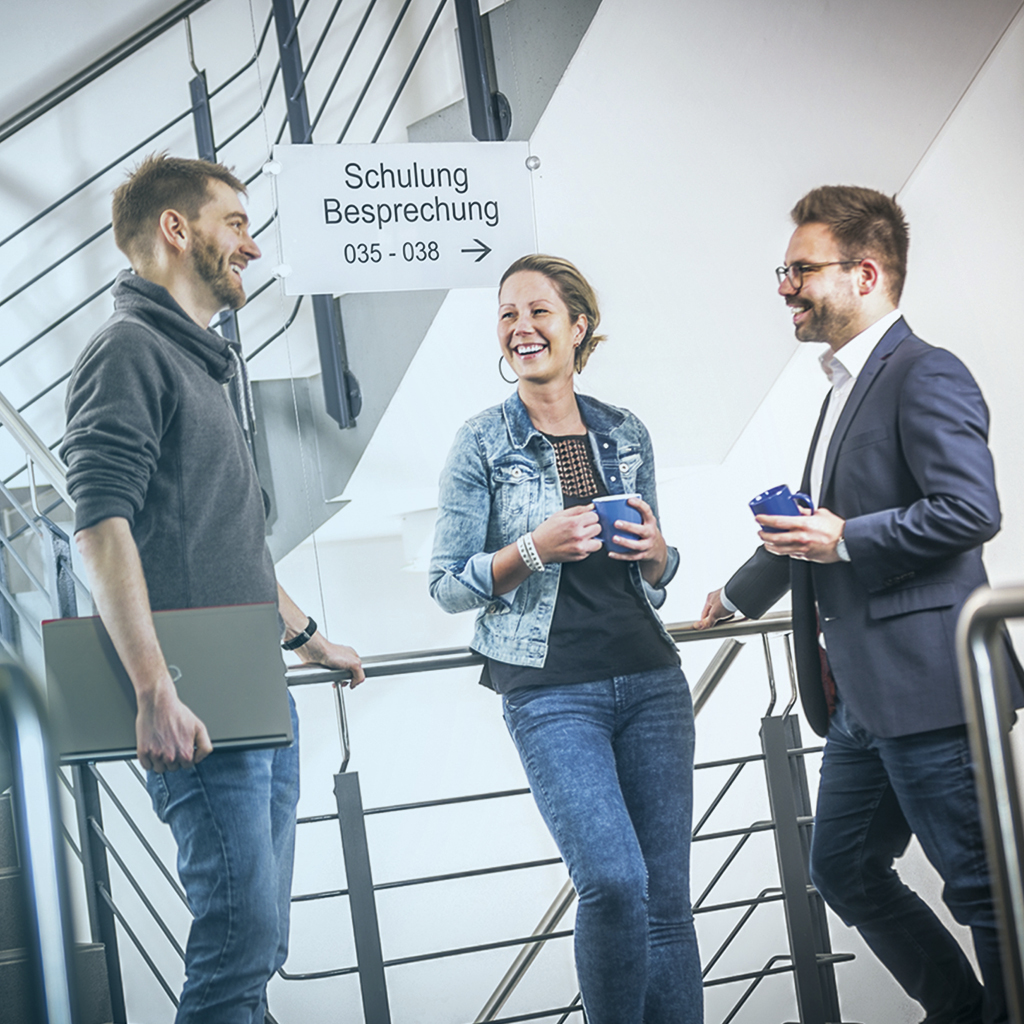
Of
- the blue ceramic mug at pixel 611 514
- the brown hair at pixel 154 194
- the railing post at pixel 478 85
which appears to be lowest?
the blue ceramic mug at pixel 611 514

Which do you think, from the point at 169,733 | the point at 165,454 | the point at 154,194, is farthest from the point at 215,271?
the point at 169,733

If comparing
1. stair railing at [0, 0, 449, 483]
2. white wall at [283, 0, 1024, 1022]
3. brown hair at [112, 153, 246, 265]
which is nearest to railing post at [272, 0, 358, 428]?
stair railing at [0, 0, 449, 483]

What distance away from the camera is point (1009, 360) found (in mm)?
2578

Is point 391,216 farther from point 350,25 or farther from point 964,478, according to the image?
point 964,478

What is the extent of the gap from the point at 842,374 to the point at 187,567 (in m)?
1.34

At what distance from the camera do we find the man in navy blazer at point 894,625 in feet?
6.33

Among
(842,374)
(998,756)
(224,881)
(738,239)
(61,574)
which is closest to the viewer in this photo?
(998,756)

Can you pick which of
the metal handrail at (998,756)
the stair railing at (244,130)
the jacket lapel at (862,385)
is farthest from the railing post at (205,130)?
the metal handrail at (998,756)

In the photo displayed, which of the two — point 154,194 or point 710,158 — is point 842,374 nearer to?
point 710,158

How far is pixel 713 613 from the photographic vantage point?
94.3 inches

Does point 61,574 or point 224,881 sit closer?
point 224,881

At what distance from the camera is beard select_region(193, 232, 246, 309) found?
6.97 ft

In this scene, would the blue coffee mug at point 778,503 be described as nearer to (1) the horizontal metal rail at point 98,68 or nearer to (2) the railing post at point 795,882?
(2) the railing post at point 795,882

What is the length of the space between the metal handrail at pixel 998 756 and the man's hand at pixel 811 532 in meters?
0.69
